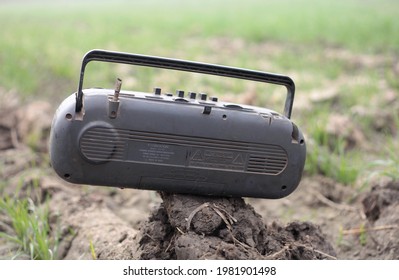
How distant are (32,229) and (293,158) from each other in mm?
1412

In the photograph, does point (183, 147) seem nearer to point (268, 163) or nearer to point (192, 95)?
point (192, 95)

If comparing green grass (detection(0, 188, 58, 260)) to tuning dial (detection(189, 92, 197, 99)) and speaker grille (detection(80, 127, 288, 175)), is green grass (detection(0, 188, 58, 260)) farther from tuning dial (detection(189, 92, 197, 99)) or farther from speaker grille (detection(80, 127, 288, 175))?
tuning dial (detection(189, 92, 197, 99))

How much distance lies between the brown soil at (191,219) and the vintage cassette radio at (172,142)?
0.14 meters

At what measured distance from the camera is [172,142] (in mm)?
2150

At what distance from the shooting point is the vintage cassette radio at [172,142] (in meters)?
2.10

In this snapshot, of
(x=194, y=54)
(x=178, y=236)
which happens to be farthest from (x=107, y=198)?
(x=194, y=54)

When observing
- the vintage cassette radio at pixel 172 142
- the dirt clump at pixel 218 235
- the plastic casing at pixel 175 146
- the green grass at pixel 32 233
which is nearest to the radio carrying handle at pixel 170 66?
the vintage cassette radio at pixel 172 142

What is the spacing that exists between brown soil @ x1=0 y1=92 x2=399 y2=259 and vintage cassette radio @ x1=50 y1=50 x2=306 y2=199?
5.6 inches

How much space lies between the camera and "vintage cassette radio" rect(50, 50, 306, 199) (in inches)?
82.6

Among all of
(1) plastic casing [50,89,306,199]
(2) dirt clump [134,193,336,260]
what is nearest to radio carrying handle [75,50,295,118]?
(1) plastic casing [50,89,306,199]

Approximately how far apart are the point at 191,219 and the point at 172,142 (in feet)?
0.96

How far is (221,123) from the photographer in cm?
220

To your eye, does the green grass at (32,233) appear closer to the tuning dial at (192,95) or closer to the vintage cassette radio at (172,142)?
the vintage cassette radio at (172,142)
